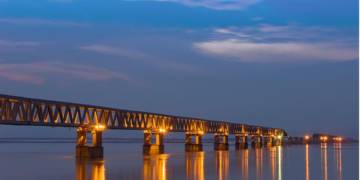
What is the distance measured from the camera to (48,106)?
85.8 meters

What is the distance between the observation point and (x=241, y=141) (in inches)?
7205

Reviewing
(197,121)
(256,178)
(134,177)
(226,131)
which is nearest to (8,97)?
(134,177)

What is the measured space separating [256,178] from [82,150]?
44189mm

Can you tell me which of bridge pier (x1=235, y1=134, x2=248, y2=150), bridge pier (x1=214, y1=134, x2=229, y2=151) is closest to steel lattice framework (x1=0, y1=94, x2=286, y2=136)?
bridge pier (x1=214, y1=134, x2=229, y2=151)

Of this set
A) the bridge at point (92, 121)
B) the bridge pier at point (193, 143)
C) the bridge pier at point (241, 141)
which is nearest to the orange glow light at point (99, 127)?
the bridge at point (92, 121)

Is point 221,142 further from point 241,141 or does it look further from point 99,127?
point 99,127

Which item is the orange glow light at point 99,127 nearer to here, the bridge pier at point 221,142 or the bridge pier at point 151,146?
the bridge pier at point 151,146

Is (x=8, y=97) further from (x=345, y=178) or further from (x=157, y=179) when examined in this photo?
(x=345, y=178)

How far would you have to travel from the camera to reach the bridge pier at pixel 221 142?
156m

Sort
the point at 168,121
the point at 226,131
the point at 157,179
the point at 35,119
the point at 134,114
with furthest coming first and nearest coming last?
the point at 226,131 → the point at 168,121 → the point at 134,114 → the point at 35,119 → the point at 157,179

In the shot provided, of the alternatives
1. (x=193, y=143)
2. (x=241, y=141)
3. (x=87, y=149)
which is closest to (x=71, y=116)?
(x=87, y=149)

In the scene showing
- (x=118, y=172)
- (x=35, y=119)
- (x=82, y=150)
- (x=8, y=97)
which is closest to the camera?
(x=118, y=172)

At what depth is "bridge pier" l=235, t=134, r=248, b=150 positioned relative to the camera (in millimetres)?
175413

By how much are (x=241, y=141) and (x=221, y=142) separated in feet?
66.7
